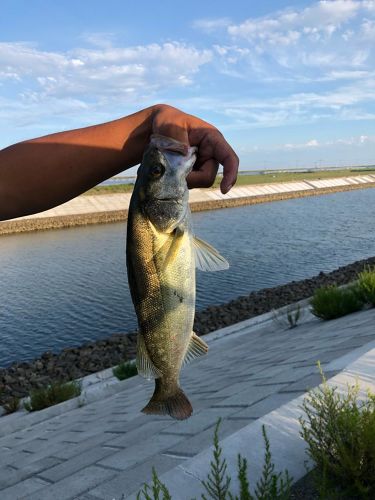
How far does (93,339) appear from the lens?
16.4 meters

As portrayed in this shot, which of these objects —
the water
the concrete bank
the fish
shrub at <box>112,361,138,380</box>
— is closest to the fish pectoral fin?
the fish

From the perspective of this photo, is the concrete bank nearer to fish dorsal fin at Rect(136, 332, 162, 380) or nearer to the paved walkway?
the paved walkway

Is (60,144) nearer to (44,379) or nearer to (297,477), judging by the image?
(297,477)

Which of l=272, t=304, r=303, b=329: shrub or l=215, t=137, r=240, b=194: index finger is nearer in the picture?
l=215, t=137, r=240, b=194: index finger

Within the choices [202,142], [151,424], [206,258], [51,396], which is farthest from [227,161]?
[51,396]

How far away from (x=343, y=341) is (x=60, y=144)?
5.99 m

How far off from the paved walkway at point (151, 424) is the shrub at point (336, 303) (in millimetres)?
825

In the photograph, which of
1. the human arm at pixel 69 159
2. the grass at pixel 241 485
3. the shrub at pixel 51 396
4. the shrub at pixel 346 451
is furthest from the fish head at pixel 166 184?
the shrub at pixel 51 396

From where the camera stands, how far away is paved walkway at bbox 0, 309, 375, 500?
4285mm

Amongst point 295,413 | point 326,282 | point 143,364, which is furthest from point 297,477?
point 326,282

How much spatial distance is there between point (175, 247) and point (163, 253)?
57 mm

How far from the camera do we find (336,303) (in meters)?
10.8

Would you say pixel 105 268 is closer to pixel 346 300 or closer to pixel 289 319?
pixel 289 319

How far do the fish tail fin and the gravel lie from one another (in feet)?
32.0
